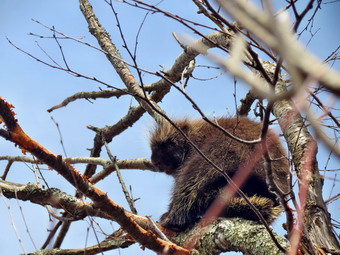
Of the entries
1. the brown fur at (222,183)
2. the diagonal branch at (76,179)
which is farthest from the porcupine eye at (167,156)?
the diagonal branch at (76,179)

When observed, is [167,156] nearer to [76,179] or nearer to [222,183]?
[222,183]

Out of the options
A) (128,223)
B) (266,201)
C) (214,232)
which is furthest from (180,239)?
(128,223)

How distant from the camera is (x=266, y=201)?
9.25ft

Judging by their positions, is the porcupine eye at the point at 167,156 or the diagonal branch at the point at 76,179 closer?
the diagonal branch at the point at 76,179

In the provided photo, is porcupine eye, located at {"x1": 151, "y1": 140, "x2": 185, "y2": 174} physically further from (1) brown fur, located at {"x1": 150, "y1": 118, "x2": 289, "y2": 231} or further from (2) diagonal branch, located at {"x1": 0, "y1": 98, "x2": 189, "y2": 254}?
(2) diagonal branch, located at {"x1": 0, "y1": 98, "x2": 189, "y2": 254}

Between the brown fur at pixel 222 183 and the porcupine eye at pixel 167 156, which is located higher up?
the porcupine eye at pixel 167 156

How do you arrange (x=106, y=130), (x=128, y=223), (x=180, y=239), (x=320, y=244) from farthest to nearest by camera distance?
(x=106, y=130) < (x=180, y=239) < (x=128, y=223) < (x=320, y=244)

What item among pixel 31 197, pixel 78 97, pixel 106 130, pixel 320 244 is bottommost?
pixel 320 244

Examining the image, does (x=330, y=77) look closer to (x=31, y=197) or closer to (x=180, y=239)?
(x=31, y=197)

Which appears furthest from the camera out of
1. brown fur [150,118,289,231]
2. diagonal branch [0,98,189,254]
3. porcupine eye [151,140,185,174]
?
porcupine eye [151,140,185,174]

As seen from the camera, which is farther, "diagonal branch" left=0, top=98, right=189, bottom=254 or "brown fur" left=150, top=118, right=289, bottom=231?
"brown fur" left=150, top=118, right=289, bottom=231

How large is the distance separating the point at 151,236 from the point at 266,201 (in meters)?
1.05

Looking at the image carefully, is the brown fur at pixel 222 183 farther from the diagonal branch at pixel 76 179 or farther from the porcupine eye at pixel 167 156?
the diagonal branch at pixel 76 179

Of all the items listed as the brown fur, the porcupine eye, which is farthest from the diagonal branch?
the porcupine eye
